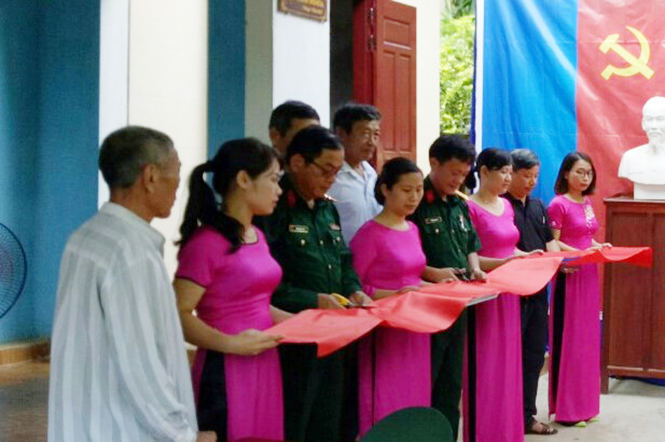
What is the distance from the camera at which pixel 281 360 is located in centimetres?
361

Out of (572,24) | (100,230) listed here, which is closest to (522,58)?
(572,24)

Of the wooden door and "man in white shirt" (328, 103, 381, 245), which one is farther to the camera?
the wooden door

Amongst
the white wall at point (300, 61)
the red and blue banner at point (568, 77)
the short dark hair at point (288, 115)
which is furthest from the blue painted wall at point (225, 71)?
the short dark hair at point (288, 115)

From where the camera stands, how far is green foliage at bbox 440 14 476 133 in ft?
43.4

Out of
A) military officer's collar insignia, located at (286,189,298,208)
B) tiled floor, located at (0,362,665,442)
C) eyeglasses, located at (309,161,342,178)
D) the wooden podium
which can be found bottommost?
tiled floor, located at (0,362,665,442)

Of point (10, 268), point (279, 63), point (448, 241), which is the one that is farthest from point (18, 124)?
point (448, 241)

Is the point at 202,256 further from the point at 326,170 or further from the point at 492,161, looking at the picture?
the point at 492,161

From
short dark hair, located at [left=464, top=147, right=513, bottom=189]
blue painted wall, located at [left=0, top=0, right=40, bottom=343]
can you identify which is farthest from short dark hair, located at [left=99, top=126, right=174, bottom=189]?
blue painted wall, located at [left=0, top=0, right=40, bottom=343]

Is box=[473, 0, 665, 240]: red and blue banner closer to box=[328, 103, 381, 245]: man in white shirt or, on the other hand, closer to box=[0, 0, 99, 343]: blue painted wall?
box=[0, 0, 99, 343]: blue painted wall

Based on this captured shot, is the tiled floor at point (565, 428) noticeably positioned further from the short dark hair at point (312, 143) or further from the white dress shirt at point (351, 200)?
the short dark hair at point (312, 143)

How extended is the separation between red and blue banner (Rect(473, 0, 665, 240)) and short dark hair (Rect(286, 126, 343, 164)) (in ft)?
14.0

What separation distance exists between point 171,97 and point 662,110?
3.08 m

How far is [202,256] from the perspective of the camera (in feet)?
9.96

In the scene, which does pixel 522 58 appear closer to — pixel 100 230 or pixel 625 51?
pixel 625 51
